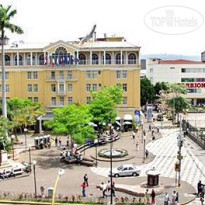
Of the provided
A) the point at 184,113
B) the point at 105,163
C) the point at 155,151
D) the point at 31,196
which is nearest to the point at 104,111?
the point at 155,151

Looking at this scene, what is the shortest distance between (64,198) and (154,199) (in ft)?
22.9

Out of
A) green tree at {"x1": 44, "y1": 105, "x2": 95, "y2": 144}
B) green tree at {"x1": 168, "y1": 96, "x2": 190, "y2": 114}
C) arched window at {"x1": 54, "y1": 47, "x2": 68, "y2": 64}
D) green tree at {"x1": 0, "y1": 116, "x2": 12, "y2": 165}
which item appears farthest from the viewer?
green tree at {"x1": 168, "y1": 96, "x2": 190, "y2": 114}

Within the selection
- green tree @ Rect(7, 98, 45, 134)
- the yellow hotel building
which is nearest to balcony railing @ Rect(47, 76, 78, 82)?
the yellow hotel building

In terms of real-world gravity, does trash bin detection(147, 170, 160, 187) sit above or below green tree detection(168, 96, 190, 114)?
below

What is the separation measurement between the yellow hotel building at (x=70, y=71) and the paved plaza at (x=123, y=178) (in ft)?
52.9

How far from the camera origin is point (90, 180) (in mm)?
42250

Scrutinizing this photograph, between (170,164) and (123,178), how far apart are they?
837 cm

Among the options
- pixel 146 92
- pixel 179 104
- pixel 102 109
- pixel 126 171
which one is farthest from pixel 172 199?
pixel 146 92

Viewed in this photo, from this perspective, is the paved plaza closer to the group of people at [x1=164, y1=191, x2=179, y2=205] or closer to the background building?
the group of people at [x1=164, y1=191, x2=179, y2=205]

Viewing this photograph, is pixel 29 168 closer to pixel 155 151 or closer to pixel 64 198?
pixel 64 198

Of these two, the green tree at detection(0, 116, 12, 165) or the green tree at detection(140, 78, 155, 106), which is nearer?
the green tree at detection(0, 116, 12, 165)

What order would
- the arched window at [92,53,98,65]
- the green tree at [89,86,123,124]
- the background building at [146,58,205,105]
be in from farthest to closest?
the background building at [146,58,205,105] → the arched window at [92,53,98,65] → the green tree at [89,86,123,124]

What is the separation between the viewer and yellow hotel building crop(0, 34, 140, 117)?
7625cm

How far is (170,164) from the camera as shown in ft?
162
